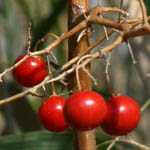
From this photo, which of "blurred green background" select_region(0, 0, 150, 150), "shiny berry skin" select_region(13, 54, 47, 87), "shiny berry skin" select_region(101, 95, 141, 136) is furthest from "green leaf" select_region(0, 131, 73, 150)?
"shiny berry skin" select_region(101, 95, 141, 136)

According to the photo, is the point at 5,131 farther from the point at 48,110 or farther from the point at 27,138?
the point at 48,110

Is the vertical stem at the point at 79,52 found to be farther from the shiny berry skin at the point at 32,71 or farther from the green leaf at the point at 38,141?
the green leaf at the point at 38,141

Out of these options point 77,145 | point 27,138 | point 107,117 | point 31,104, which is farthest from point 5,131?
point 107,117

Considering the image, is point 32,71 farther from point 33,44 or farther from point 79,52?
point 33,44

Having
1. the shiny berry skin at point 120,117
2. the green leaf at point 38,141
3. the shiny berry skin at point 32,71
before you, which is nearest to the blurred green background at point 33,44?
the green leaf at point 38,141

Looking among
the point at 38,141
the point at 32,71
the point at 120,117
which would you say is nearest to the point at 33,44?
the point at 38,141

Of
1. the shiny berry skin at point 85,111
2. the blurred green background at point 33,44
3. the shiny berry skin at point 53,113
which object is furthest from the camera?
the blurred green background at point 33,44

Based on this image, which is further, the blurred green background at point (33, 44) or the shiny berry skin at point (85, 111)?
the blurred green background at point (33, 44)
